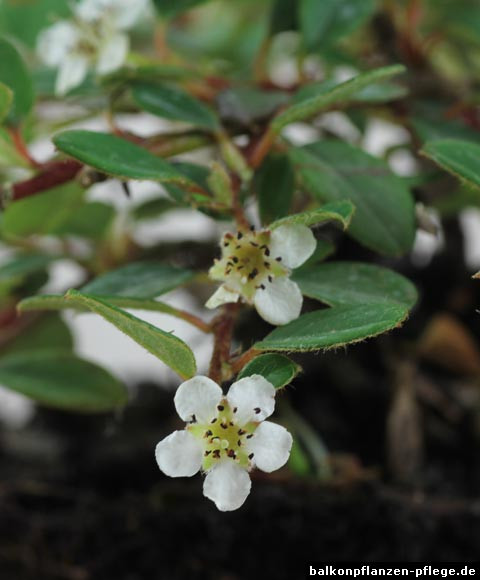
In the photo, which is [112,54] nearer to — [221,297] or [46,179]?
[46,179]

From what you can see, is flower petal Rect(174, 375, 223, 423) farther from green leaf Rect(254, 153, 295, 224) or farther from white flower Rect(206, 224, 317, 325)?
green leaf Rect(254, 153, 295, 224)

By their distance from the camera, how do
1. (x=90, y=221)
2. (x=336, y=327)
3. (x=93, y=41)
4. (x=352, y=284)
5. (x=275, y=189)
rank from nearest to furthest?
(x=336, y=327), (x=352, y=284), (x=275, y=189), (x=93, y=41), (x=90, y=221)

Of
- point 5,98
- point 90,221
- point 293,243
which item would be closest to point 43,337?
point 90,221

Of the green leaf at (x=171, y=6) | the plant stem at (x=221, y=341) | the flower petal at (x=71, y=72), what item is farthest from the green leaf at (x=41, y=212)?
the plant stem at (x=221, y=341)

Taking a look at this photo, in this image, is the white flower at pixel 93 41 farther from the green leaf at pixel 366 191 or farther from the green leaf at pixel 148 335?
the green leaf at pixel 148 335

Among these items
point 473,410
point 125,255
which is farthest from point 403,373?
point 125,255

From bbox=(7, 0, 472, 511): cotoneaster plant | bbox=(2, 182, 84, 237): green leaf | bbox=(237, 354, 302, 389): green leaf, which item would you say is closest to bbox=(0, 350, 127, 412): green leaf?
bbox=(7, 0, 472, 511): cotoneaster plant

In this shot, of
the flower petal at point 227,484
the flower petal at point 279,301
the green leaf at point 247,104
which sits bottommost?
the flower petal at point 227,484
